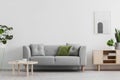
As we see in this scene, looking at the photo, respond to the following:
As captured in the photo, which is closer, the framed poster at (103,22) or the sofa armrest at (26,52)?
the sofa armrest at (26,52)

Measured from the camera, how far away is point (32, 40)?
10141mm

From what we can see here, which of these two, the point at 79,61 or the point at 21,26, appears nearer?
the point at 79,61

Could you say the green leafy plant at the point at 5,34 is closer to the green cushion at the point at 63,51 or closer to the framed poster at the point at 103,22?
the green cushion at the point at 63,51

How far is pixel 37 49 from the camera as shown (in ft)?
32.1

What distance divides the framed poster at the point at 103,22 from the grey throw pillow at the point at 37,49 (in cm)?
168

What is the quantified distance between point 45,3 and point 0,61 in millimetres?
2149

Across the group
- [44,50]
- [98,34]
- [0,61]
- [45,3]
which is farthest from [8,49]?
[98,34]

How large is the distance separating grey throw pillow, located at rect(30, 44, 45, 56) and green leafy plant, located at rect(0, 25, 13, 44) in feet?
2.29

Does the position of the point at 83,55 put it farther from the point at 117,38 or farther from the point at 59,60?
the point at 117,38

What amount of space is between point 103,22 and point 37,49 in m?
2.08

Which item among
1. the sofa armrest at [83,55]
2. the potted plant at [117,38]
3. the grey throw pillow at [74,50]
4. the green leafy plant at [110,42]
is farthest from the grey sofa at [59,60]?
the potted plant at [117,38]

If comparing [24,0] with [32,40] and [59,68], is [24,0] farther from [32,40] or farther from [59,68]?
[59,68]

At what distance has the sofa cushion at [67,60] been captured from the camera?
924 centimetres

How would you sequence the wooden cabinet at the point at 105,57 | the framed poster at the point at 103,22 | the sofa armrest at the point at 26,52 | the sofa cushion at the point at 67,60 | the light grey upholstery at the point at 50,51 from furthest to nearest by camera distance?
1. the framed poster at the point at 103,22
2. the light grey upholstery at the point at 50,51
3. the wooden cabinet at the point at 105,57
4. the sofa armrest at the point at 26,52
5. the sofa cushion at the point at 67,60
